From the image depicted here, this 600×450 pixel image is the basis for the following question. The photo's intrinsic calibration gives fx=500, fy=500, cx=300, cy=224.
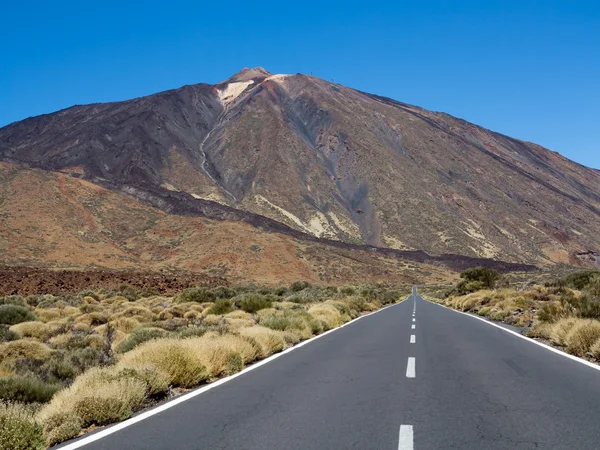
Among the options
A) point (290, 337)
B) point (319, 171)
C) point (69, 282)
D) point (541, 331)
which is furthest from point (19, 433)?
point (319, 171)

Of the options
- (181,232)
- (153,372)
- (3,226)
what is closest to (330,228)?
(181,232)

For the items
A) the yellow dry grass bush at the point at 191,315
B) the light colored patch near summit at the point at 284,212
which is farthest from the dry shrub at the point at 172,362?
the light colored patch near summit at the point at 284,212

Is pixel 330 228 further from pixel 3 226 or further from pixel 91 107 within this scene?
pixel 91 107

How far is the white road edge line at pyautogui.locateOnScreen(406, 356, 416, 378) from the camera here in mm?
9516

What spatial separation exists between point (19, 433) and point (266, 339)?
27.6ft

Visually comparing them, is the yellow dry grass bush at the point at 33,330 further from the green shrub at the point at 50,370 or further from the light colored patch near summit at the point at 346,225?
the light colored patch near summit at the point at 346,225

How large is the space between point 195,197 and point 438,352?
108 meters

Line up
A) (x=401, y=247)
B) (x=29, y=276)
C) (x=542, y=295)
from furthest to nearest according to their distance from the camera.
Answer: (x=401, y=247), (x=29, y=276), (x=542, y=295)

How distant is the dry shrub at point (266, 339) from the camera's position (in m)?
12.5

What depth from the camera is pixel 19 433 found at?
497 centimetres

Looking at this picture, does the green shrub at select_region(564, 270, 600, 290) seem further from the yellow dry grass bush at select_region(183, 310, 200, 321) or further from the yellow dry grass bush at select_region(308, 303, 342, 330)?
the yellow dry grass bush at select_region(183, 310, 200, 321)

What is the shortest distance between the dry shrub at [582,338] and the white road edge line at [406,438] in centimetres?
785

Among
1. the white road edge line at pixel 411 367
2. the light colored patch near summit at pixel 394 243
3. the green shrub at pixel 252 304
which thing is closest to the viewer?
the white road edge line at pixel 411 367

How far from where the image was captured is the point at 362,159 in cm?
14412
